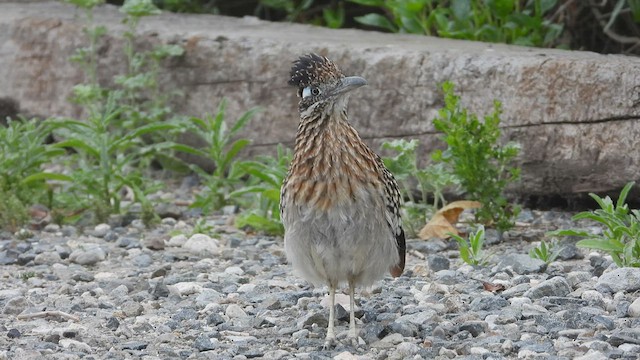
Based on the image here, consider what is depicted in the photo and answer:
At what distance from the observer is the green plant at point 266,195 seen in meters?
7.74

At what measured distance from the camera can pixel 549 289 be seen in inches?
234

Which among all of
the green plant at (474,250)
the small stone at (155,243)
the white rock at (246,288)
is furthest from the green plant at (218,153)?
the green plant at (474,250)

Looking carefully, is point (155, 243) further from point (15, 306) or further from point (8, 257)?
point (15, 306)

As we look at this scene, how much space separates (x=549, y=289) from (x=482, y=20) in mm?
4012

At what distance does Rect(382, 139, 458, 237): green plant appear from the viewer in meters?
7.40

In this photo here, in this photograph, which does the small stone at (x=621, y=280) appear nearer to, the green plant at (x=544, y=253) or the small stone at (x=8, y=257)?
the green plant at (x=544, y=253)

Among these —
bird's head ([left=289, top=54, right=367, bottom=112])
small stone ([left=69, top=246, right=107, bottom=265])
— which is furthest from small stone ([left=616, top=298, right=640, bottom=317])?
small stone ([left=69, top=246, right=107, bottom=265])

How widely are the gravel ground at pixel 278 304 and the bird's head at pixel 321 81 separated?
109 cm

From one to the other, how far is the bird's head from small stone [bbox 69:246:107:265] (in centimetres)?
233

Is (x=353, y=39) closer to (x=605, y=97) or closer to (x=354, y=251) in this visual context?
(x=605, y=97)

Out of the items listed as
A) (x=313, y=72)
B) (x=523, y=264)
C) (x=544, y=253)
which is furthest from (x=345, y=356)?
(x=544, y=253)

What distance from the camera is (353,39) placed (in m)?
9.37

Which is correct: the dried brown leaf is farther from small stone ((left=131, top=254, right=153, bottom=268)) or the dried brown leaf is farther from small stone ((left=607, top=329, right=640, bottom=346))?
small stone ((left=607, top=329, right=640, bottom=346))

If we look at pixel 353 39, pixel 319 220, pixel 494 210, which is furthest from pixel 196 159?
pixel 319 220
